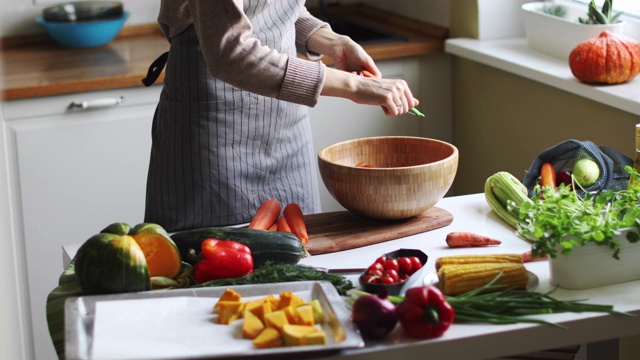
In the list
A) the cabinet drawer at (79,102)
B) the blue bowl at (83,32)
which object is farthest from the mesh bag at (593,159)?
the blue bowl at (83,32)

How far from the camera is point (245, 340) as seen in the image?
48.8 inches

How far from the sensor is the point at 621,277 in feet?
4.72

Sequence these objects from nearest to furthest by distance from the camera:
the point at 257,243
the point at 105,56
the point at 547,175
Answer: the point at 257,243 → the point at 547,175 → the point at 105,56

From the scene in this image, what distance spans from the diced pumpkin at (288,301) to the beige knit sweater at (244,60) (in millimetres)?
460

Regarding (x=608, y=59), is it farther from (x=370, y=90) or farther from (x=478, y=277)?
(x=478, y=277)

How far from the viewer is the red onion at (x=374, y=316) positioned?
1.25 metres

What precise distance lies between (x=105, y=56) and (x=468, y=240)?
5.78ft

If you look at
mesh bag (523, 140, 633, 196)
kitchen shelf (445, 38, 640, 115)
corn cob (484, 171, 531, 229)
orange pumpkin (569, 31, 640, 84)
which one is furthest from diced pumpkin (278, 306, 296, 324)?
orange pumpkin (569, 31, 640, 84)

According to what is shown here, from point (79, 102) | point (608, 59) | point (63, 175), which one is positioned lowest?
point (63, 175)

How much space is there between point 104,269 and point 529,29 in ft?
5.88

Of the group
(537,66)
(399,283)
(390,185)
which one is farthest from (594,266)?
(537,66)

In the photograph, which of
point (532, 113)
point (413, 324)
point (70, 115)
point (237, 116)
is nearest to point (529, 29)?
point (532, 113)

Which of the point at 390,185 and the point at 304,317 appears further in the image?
the point at 390,185

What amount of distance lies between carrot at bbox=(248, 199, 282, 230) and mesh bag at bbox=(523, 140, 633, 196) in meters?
0.53
